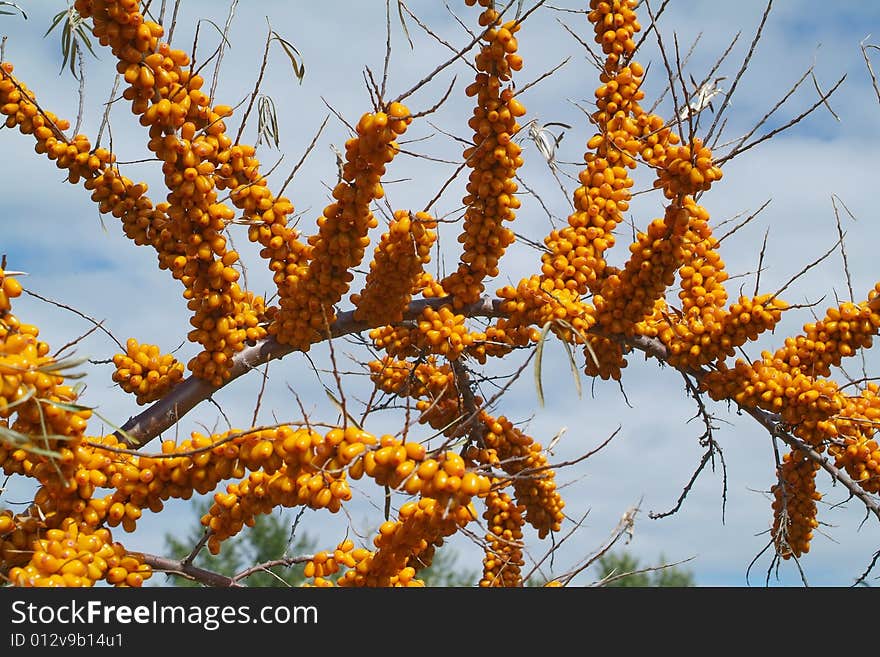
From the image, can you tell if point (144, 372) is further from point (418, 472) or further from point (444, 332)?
point (418, 472)

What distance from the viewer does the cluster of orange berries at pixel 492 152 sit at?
133 inches

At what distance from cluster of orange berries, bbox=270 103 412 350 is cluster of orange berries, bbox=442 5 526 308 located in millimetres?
340

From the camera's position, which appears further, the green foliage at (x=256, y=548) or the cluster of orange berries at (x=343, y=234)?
the green foliage at (x=256, y=548)

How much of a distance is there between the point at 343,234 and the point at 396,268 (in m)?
0.26

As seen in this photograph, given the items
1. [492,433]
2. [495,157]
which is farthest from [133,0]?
[492,433]

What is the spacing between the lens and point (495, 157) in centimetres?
347

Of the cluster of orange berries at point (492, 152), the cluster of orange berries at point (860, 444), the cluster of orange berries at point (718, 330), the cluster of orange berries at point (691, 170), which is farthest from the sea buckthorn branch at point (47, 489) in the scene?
the cluster of orange berries at point (860, 444)

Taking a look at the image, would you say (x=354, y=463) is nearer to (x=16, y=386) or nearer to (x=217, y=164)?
(x=16, y=386)

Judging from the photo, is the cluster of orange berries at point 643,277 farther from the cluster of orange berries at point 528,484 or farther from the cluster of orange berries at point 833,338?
the cluster of orange berries at point 528,484

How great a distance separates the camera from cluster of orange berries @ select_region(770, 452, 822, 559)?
4.69 meters

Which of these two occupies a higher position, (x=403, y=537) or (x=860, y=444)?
(x=860, y=444)

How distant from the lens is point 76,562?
2.63 metres

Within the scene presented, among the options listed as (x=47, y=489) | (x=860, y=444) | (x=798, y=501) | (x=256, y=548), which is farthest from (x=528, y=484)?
(x=256, y=548)

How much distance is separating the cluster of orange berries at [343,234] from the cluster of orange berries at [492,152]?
1.11ft
